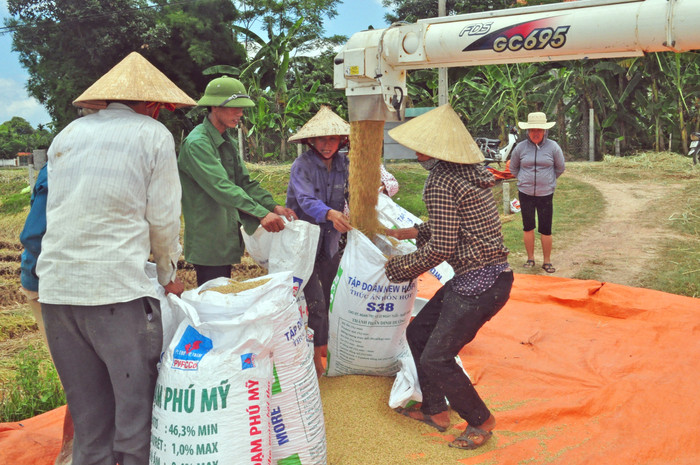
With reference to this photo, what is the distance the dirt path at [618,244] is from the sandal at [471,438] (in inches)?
127

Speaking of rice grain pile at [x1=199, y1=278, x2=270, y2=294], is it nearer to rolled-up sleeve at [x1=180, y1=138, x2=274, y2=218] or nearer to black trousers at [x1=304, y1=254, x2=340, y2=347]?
rolled-up sleeve at [x1=180, y1=138, x2=274, y2=218]

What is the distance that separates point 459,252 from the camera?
2.56 m

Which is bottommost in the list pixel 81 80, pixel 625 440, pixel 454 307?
pixel 625 440

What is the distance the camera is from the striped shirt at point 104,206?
1885mm

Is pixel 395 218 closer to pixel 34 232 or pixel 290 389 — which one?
pixel 290 389

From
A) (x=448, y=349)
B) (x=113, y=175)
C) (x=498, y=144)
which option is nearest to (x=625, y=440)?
(x=448, y=349)

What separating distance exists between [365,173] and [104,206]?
5.04 ft

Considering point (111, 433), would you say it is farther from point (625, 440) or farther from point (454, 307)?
point (625, 440)

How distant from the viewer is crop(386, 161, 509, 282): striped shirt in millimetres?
2508

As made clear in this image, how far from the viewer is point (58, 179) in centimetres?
195

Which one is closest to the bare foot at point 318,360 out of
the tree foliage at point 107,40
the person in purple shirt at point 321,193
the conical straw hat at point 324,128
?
the person in purple shirt at point 321,193

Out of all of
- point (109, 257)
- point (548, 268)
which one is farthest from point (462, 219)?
point (548, 268)

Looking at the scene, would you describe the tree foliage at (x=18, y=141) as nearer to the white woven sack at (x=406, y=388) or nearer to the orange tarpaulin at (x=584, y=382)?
the orange tarpaulin at (x=584, y=382)

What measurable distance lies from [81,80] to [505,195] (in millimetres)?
13969
